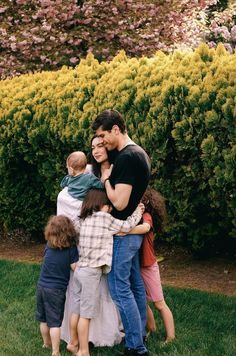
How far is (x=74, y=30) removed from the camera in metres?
12.3

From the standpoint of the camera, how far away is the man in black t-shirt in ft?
15.1

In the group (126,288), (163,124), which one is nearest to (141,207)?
(126,288)

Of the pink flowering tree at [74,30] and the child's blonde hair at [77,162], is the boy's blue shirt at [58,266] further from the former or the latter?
the pink flowering tree at [74,30]

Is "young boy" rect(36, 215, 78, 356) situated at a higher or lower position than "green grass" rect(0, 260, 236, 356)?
higher

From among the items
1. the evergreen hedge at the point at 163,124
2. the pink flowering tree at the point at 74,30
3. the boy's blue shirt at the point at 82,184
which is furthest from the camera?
the pink flowering tree at the point at 74,30

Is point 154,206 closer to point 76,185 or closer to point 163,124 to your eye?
point 76,185

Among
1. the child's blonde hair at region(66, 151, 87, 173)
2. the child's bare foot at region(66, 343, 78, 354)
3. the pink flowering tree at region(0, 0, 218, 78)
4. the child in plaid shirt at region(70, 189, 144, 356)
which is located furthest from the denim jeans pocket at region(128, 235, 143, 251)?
the pink flowering tree at region(0, 0, 218, 78)

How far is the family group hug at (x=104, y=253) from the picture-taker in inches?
186

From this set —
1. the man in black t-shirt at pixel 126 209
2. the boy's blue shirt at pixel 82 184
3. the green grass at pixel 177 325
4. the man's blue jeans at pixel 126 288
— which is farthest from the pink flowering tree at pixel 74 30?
the man's blue jeans at pixel 126 288

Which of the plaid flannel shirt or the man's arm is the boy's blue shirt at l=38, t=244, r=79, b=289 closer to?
the plaid flannel shirt

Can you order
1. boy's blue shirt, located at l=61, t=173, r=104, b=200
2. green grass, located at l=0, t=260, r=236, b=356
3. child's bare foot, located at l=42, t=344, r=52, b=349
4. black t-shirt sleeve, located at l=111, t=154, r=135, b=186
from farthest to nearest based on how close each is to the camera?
child's bare foot, located at l=42, t=344, r=52, b=349 < green grass, located at l=0, t=260, r=236, b=356 < boy's blue shirt, located at l=61, t=173, r=104, b=200 < black t-shirt sleeve, located at l=111, t=154, r=135, b=186

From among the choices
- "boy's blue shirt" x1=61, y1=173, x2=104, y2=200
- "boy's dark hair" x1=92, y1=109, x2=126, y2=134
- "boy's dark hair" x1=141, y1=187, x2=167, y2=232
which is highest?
"boy's dark hair" x1=92, y1=109, x2=126, y2=134

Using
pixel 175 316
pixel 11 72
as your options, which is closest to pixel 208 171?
pixel 175 316

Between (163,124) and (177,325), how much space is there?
194 centimetres
